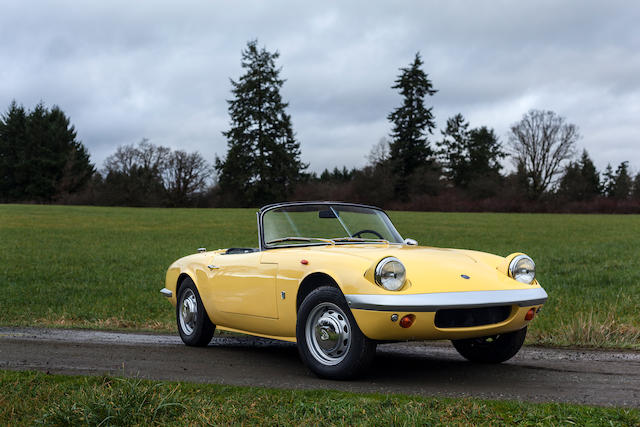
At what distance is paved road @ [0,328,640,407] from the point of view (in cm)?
517

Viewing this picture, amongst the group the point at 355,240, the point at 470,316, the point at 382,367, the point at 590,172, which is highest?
the point at 590,172

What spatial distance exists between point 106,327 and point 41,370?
14.3ft

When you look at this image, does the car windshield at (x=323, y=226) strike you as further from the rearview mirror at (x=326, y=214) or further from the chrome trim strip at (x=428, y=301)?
the chrome trim strip at (x=428, y=301)

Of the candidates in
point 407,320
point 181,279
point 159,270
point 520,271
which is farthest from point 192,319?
point 159,270

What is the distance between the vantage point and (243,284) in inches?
264

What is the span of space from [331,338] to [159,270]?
48.2ft

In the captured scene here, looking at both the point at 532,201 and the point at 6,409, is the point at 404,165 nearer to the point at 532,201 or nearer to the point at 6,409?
the point at 532,201

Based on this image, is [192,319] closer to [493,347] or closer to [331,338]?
[331,338]

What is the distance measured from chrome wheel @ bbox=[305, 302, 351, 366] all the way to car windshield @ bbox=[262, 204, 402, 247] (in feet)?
4.36

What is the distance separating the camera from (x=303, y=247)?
21.6 ft

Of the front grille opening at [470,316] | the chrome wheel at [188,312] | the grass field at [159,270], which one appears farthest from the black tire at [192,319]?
the front grille opening at [470,316]

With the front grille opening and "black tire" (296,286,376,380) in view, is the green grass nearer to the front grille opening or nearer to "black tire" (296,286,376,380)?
"black tire" (296,286,376,380)

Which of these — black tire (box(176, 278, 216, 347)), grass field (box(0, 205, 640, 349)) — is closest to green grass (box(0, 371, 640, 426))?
black tire (box(176, 278, 216, 347))

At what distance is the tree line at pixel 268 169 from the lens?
247ft
